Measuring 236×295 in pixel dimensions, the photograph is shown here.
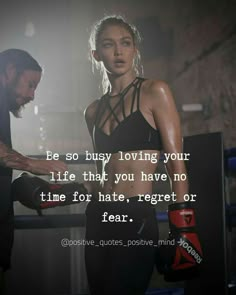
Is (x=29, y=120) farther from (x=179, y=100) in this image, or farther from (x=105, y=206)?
(x=179, y=100)

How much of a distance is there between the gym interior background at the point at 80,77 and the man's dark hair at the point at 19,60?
3cm

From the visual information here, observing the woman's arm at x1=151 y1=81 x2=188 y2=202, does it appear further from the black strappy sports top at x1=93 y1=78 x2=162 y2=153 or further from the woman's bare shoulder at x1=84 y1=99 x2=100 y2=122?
the woman's bare shoulder at x1=84 y1=99 x2=100 y2=122

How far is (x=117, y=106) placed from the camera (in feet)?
5.08

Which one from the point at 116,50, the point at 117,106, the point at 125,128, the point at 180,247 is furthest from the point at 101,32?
the point at 180,247

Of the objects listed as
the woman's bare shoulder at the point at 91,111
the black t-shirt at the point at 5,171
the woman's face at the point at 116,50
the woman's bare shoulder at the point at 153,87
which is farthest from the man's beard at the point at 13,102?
the woman's bare shoulder at the point at 153,87

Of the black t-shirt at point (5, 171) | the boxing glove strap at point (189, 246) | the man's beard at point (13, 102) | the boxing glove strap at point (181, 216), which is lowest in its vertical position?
the boxing glove strap at point (189, 246)

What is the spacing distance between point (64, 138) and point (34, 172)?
192 mm

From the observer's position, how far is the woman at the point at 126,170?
4.42ft

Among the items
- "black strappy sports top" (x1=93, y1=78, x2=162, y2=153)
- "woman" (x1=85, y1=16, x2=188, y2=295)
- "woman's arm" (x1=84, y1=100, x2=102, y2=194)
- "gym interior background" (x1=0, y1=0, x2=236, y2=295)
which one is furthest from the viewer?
"gym interior background" (x1=0, y1=0, x2=236, y2=295)

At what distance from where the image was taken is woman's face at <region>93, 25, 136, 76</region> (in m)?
1.61

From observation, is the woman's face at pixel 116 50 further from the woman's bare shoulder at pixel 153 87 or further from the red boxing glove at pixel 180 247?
the red boxing glove at pixel 180 247

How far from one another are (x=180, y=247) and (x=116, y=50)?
0.82 meters

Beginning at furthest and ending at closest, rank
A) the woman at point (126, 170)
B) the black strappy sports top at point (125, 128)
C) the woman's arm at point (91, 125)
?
1. the woman's arm at point (91, 125)
2. the black strappy sports top at point (125, 128)
3. the woman at point (126, 170)

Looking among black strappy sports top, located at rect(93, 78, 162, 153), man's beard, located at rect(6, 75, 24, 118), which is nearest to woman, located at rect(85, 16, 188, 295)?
black strappy sports top, located at rect(93, 78, 162, 153)
